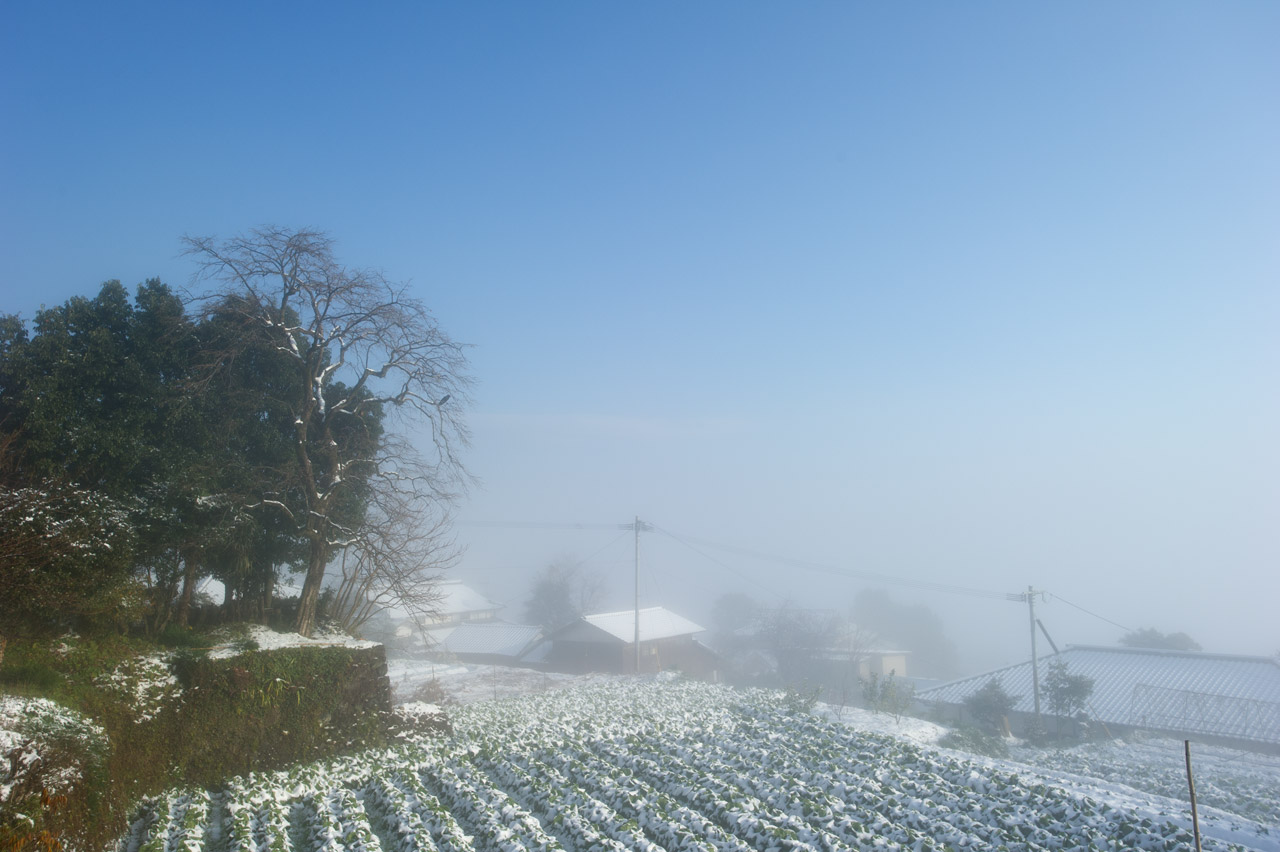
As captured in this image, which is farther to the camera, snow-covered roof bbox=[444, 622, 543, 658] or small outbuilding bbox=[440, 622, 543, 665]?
snow-covered roof bbox=[444, 622, 543, 658]

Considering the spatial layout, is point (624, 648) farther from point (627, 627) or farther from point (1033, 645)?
point (1033, 645)

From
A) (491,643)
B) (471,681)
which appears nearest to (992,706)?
(471,681)

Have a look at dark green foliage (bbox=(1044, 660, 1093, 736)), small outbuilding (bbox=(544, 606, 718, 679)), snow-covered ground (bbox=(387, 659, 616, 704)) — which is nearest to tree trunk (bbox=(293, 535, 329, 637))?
snow-covered ground (bbox=(387, 659, 616, 704))

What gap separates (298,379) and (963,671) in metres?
92.0

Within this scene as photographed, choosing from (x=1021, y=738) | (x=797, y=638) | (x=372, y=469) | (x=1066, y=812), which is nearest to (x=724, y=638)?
(x=797, y=638)

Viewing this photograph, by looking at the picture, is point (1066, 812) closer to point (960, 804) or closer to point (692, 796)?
point (960, 804)

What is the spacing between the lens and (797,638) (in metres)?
54.3

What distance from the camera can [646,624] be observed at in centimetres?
4972

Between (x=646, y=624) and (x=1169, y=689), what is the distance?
31644mm

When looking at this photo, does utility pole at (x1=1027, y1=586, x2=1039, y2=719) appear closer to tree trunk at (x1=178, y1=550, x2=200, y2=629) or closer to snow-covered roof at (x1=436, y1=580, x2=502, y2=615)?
tree trunk at (x1=178, y1=550, x2=200, y2=629)

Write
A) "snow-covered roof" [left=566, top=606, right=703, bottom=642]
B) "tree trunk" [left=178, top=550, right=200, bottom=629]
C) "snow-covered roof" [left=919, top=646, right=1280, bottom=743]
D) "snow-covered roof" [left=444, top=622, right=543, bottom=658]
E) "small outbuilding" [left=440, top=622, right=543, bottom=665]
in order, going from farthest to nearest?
"snow-covered roof" [left=444, top=622, right=543, bottom=658] < "small outbuilding" [left=440, top=622, right=543, bottom=665] < "snow-covered roof" [left=566, top=606, right=703, bottom=642] < "snow-covered roof" [left=919, top=646, right=1280, bottom=743] < "tree trunk" [left=178, top=550, right=200, bottom=629]

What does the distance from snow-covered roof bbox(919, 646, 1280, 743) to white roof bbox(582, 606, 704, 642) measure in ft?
60.3

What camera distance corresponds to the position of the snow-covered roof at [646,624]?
152 feet

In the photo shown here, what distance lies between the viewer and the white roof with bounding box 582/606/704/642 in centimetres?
4647
